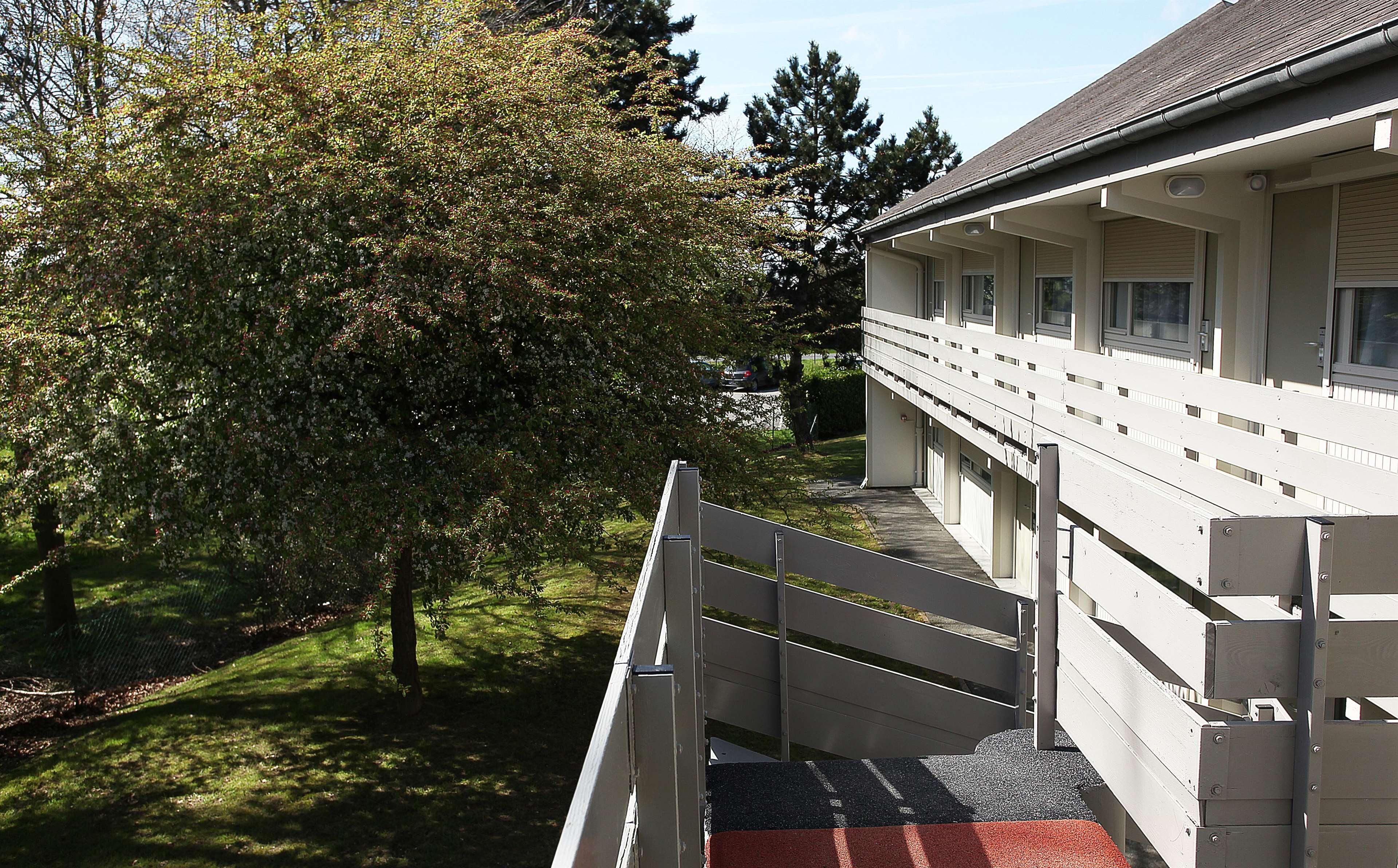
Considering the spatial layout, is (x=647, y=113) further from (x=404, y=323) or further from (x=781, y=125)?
(x=781, y=125)

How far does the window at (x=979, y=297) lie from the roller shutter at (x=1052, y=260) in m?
1.81

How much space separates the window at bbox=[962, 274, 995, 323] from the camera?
16406 mm

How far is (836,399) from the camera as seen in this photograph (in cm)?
3453

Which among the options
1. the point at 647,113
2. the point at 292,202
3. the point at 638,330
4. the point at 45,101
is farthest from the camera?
the point at 45,101

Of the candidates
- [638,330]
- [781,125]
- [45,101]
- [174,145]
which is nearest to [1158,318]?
[638,330]

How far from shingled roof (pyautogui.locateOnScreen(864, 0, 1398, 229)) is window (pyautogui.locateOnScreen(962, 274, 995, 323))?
6.92ft

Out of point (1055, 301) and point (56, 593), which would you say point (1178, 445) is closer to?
point (1055, 301)

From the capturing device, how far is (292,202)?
23.8ft

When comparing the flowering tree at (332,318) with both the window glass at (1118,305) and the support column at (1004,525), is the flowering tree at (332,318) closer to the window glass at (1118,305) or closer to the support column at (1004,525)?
the window glass at (1118,305)

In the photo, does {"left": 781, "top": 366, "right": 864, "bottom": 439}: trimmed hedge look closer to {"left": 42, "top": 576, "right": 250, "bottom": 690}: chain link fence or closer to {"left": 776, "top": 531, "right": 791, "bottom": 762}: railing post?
{"left": 42, "top": 576, "right": 250, "bottom": 690}: chain link fence

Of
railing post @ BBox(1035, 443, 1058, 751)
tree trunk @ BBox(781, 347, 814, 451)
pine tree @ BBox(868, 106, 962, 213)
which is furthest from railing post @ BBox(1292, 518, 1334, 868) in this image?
pine tree @ BBox(868, 106, 962, 213)

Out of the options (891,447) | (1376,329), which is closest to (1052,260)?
(1376,329)

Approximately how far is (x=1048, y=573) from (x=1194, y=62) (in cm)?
567

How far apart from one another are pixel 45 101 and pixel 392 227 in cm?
986
